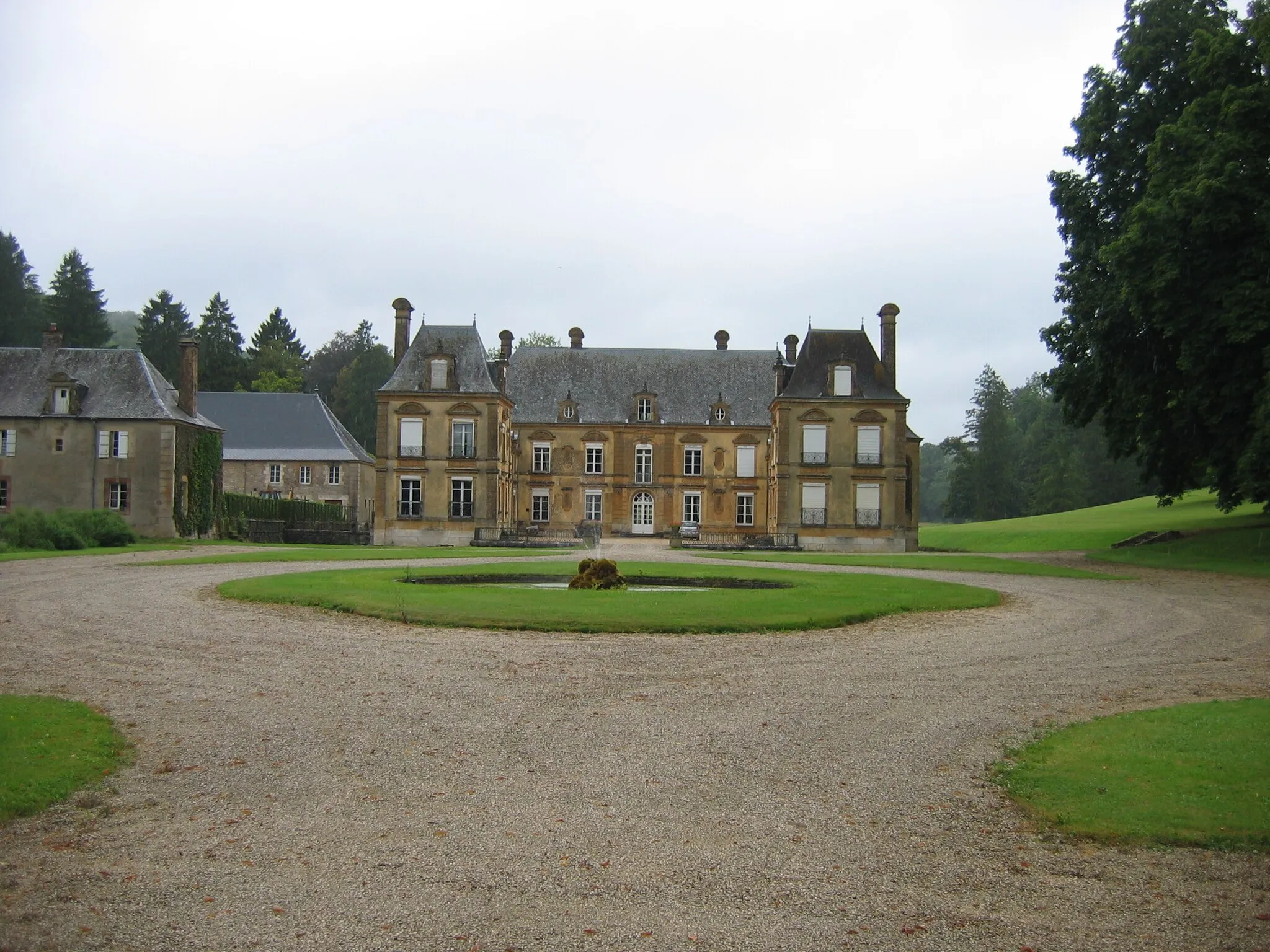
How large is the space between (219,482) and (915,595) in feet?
112

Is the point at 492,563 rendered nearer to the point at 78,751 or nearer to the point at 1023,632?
the point at 1023,632

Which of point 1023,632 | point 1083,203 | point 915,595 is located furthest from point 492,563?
point 1083,203

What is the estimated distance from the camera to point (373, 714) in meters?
8.43

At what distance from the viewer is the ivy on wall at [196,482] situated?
39625mm

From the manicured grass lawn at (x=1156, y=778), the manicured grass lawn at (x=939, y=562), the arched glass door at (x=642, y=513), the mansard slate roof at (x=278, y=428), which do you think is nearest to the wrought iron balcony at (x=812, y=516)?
the manicured grass lawn at (x=939, y=562)

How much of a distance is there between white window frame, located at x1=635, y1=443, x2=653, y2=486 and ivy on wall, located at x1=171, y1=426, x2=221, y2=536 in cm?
1978

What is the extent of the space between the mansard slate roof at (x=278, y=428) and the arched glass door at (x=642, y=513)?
16.6 meters

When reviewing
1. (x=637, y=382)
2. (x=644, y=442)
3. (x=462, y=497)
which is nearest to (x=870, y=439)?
(x=644, y=442)

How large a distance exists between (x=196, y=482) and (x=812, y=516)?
25.2 m

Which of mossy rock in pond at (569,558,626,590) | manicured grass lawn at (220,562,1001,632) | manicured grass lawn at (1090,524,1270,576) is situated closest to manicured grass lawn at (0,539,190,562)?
manicured grass lawn at (220,562,1001,632)

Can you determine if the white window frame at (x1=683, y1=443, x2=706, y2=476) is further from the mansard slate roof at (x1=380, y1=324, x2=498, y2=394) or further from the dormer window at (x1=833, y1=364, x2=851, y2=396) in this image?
the mansard slate roof at (x1=380, y1=324, x2=498, y2=394)

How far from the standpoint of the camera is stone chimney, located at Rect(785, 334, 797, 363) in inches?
2121

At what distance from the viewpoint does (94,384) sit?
40438 mm

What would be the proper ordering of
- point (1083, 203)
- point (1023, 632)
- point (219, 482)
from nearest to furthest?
point (1023, 632) → point (1083, 203) → point (219, 482)
